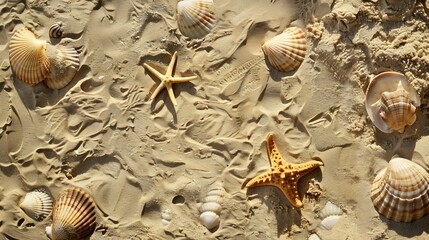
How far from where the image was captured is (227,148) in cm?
399

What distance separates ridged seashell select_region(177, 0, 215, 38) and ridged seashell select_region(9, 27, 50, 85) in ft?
3.75

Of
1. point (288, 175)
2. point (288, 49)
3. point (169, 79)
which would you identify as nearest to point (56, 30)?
point (169, 79)

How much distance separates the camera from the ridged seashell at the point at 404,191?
3490 mm

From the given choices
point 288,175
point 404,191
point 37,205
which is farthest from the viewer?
point 37,205

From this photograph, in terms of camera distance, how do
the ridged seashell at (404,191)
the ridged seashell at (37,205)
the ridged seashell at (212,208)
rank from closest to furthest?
the ridged seashell at (404,191) < the ridged seashell at (212,208) < the ridged seashell at (37,205)

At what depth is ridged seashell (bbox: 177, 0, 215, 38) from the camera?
4121mm

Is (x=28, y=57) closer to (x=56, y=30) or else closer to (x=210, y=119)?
(x=56, y=30)

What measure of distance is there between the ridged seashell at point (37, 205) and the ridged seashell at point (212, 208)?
4.11 ft

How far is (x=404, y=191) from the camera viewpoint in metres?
3.52

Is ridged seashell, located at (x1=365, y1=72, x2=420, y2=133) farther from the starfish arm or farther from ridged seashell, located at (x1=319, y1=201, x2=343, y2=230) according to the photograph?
the starfish arm

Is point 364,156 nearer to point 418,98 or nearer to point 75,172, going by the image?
point 418,98

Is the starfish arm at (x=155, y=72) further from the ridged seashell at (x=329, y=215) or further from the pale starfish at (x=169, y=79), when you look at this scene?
the ridged seashell at (x=329, y=215)

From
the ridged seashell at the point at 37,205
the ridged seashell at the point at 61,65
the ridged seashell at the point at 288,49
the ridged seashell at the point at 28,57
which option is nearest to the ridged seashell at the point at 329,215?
the ridged seashell at the point at 288,49

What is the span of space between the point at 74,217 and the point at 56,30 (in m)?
1.49
